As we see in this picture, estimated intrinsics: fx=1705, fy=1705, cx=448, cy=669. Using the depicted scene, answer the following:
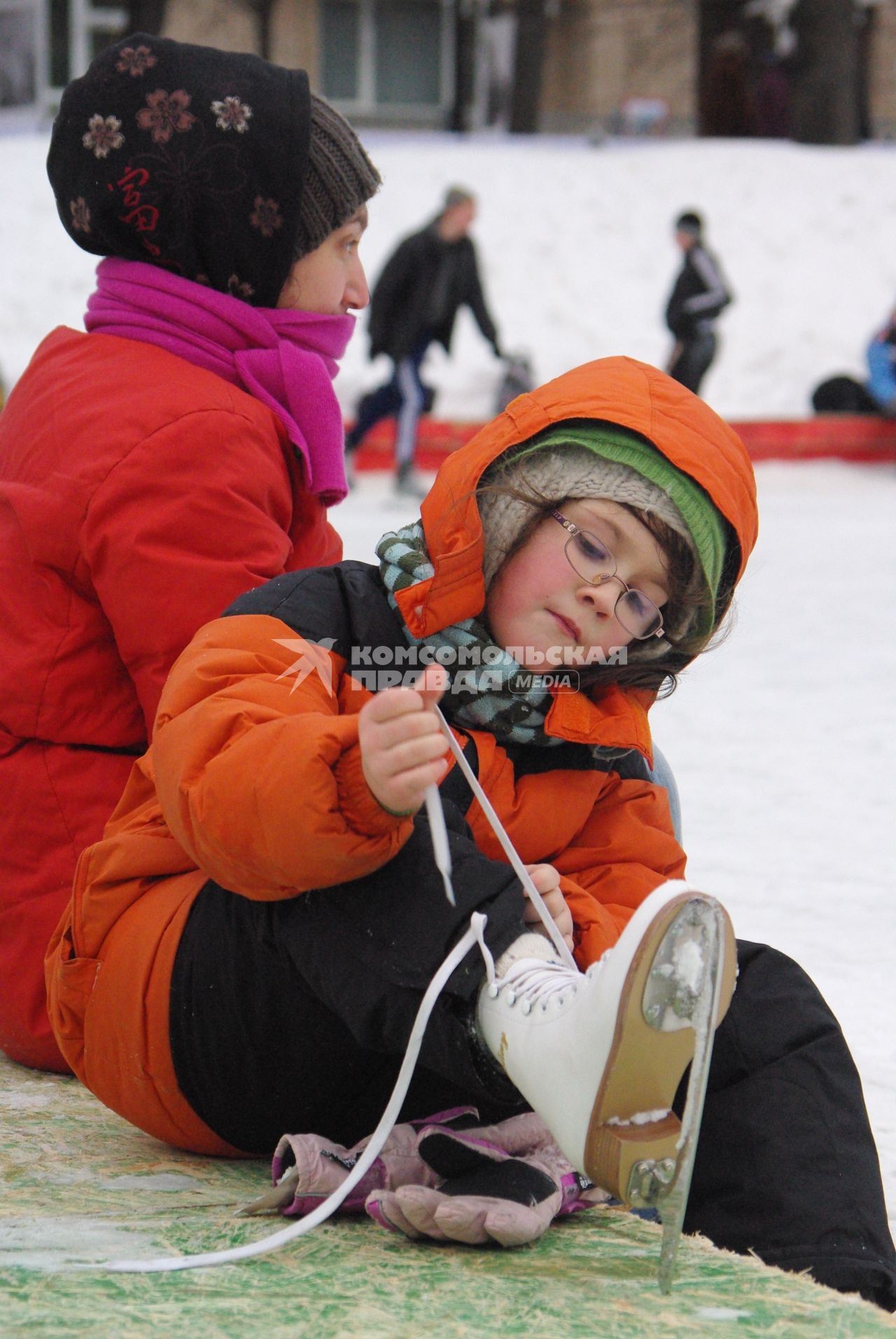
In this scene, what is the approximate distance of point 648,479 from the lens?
172 cm

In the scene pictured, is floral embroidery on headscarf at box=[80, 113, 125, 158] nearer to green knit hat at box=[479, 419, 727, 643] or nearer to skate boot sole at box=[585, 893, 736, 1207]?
green knit hat at box=[479, 419, 727, 643]

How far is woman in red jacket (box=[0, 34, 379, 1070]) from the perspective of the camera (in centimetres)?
183

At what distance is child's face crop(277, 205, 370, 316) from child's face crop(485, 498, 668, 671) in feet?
2.03

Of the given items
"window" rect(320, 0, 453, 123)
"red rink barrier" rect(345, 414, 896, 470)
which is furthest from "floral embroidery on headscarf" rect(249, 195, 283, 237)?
"window" rect(320, 0, 453, 123)

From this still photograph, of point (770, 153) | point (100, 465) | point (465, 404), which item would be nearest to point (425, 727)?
point (100, 465)

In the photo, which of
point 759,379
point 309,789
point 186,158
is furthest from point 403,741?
point 759,379

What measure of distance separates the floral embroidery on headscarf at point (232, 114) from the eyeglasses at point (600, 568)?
710 millimetres

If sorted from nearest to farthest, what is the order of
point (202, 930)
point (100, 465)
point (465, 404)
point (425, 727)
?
point (425, 727), point (202, 930), point (100, 465), point (465, 404)

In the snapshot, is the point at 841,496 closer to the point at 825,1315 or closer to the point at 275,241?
the point at 275,241

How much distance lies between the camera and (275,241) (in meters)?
2.11

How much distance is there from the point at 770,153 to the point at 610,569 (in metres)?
17.7

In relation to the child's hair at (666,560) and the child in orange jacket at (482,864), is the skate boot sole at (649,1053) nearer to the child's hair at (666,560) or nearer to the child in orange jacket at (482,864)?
the child in orange jacket at (482,864)

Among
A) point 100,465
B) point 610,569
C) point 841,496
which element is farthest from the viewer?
point 841,496

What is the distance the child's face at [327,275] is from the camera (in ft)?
7.16
